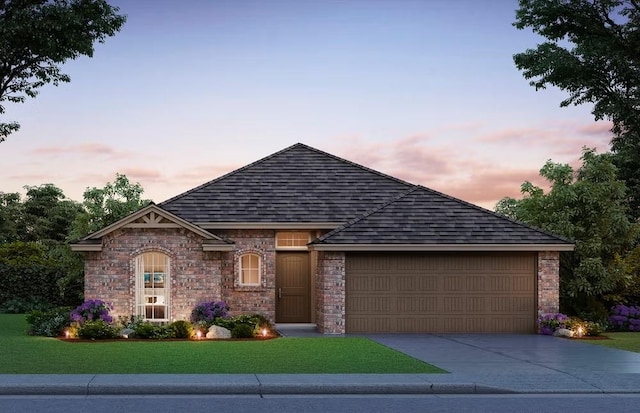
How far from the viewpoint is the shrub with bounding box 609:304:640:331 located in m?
29.6

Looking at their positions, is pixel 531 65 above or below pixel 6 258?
above

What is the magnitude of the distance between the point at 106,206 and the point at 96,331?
14651 mm

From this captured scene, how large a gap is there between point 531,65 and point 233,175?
36.8 ft

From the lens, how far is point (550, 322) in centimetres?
2683

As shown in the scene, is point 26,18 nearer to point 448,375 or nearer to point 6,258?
point 448,375

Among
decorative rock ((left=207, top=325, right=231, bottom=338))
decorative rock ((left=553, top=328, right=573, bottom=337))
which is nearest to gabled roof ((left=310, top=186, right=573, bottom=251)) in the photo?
decorative rock ((left=553, top=328, right=573, bottom=337))

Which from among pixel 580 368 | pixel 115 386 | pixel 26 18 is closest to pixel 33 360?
pixel 115 386

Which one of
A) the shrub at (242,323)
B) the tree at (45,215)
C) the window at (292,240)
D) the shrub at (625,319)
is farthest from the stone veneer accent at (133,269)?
the tree at (45,215)

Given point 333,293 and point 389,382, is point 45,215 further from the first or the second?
point 389,382

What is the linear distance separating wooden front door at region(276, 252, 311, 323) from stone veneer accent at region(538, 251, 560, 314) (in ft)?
24.8

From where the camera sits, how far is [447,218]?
28.2 metres

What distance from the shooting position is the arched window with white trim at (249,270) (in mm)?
29203

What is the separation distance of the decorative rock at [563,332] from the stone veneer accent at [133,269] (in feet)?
33.6

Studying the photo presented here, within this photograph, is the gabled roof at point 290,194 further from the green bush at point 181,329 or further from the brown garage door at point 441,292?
the green bush at point 181,329
